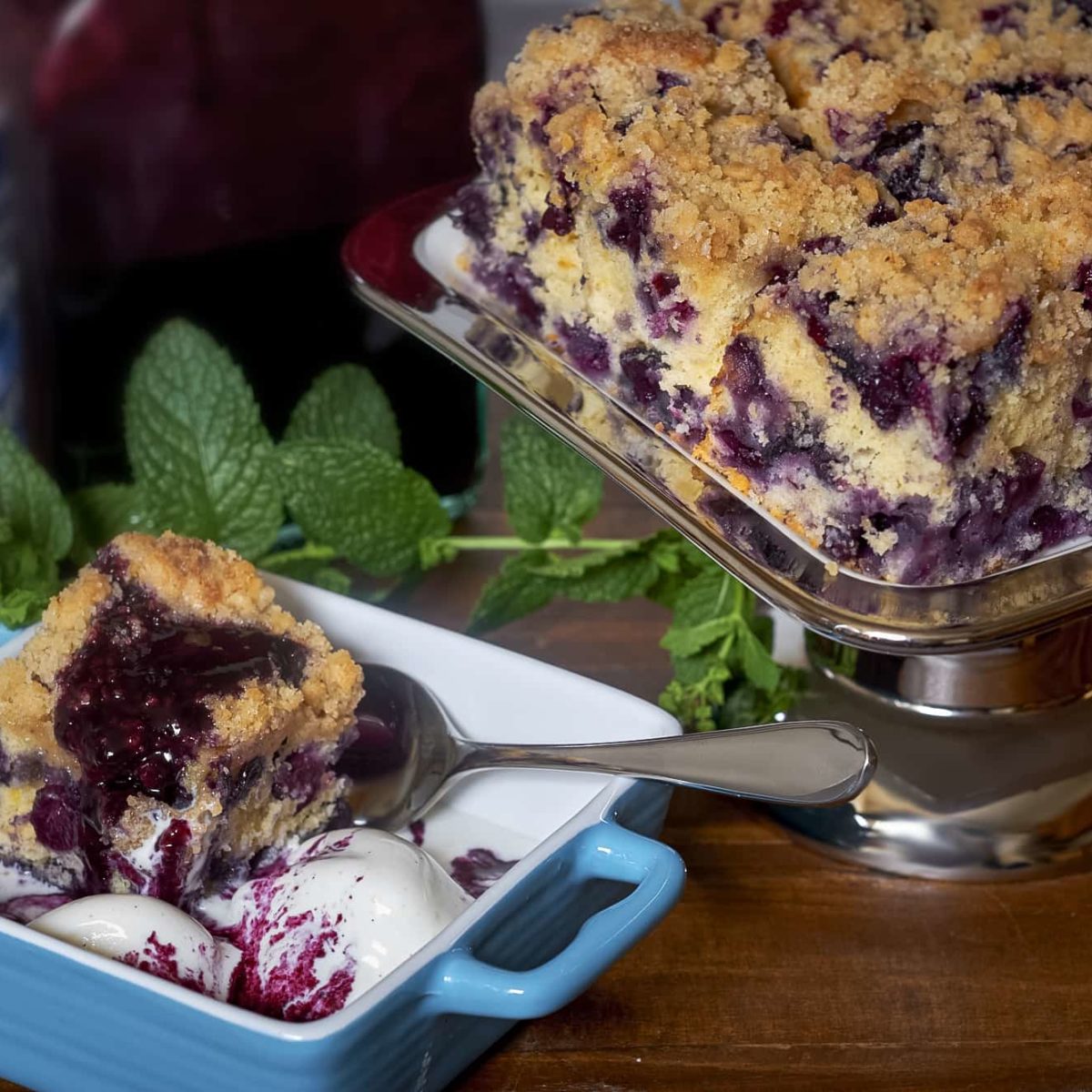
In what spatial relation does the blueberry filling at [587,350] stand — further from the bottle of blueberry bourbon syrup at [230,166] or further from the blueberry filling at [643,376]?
the bottle of blueberry bourbon syrup at [230,166]

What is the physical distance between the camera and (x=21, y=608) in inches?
43.3

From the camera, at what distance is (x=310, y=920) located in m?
0.88

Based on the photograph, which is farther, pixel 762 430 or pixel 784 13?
pixel 784 13

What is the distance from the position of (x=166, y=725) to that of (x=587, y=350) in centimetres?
37

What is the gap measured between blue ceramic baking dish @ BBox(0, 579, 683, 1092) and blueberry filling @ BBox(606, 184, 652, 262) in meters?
0.27

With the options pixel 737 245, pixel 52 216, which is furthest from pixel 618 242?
pixel 52 216

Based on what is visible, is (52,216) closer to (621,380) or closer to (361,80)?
(361,80)

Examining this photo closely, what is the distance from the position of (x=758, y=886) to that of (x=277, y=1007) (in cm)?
35

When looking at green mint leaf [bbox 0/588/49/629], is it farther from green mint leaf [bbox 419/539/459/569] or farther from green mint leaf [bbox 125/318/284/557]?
green mint leaf [bbox 419/539/459/569]

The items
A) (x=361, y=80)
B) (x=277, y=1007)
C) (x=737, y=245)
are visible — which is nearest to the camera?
(x=277, y=1007)

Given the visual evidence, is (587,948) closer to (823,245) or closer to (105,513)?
(823,245)

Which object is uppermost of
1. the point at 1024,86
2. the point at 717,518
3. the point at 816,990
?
the point at 1024,86

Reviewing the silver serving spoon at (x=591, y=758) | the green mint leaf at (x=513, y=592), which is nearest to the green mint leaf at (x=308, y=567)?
the green mint leaf at (x=513, y=592)

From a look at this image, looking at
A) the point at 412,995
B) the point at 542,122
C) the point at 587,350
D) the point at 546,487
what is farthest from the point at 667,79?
the point at 412,995
